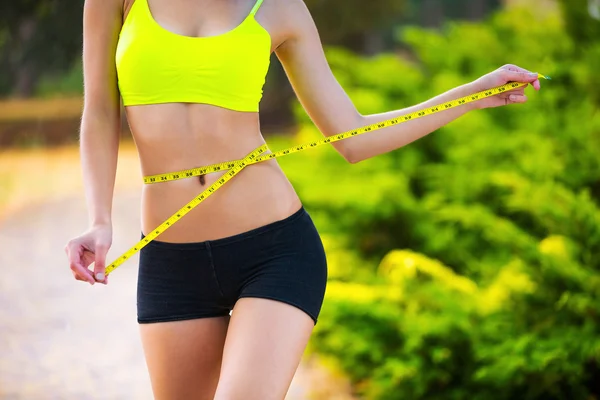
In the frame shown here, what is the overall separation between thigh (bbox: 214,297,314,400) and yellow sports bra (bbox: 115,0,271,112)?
1.73 ft

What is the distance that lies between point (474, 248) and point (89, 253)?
364 cm

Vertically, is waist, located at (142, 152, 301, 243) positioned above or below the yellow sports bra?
below

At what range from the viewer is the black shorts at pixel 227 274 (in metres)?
2.45

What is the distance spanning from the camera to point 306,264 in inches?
98.8

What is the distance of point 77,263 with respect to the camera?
2223 mm

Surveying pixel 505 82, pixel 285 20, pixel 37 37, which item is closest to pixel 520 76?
pixel 505 82

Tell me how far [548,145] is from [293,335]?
129 inches

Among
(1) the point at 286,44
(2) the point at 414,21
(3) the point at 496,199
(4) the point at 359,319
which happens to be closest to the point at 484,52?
(3) the point at 496,199

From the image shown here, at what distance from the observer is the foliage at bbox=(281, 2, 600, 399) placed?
167 inches

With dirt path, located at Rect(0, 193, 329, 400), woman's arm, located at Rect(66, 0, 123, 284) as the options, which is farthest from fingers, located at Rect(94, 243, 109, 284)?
dirt path, located at Rect(0, 193, 329, 400)

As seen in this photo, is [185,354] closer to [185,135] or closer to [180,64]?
[185,135]

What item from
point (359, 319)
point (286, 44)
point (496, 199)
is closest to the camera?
point (286, 44)

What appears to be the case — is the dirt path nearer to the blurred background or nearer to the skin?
the blurred background

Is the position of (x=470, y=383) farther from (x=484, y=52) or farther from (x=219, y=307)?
(x=484, y=52)
